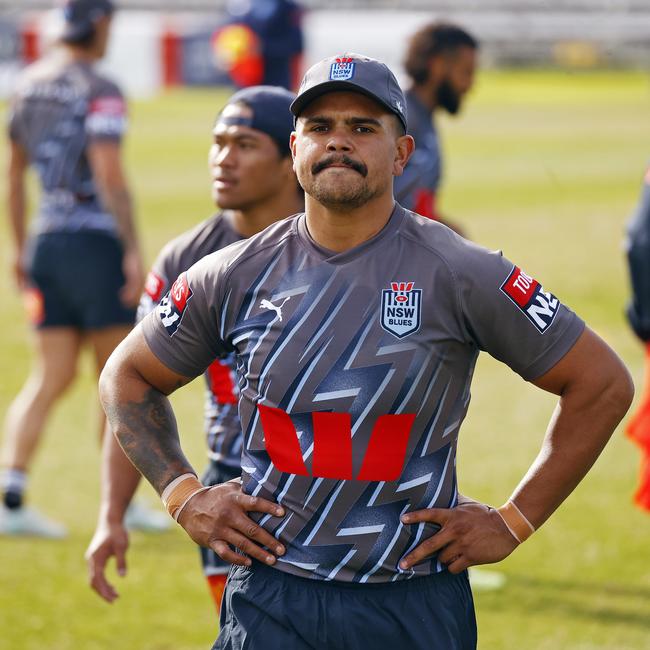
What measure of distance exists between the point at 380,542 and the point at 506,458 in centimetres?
500

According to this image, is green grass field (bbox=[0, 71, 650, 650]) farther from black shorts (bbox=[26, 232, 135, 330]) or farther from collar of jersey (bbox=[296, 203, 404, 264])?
collar of jersey (bbox=[296, 203, 404, 264])

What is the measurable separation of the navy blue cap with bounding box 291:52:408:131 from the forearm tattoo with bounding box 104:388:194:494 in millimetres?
869

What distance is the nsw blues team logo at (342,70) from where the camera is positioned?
311cm

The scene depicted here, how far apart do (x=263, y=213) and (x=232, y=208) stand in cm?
12

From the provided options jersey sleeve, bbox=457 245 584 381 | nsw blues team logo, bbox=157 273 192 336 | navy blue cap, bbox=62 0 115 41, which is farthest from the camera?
navy blue cap, bbox=62 0 115 41

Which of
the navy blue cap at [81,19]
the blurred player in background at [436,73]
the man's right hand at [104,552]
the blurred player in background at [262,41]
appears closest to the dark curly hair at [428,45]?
the blurred player in background at [436,73]

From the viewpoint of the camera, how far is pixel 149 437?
11.2ft

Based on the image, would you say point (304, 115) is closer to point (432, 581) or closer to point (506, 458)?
Answer: point (432, 581)

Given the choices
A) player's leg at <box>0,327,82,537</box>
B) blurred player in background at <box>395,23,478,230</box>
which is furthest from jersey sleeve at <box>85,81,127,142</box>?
blurred player in background at <box>395,23,478,230</box>

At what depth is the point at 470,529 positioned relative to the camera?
3.25 metres

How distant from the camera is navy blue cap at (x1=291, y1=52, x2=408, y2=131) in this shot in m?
3.11

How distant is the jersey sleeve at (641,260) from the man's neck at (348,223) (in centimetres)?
248

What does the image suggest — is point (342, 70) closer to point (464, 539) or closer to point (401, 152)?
point (401, 152)

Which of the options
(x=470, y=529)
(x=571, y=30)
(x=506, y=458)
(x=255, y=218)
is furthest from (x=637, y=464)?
(x=571, y=30)
